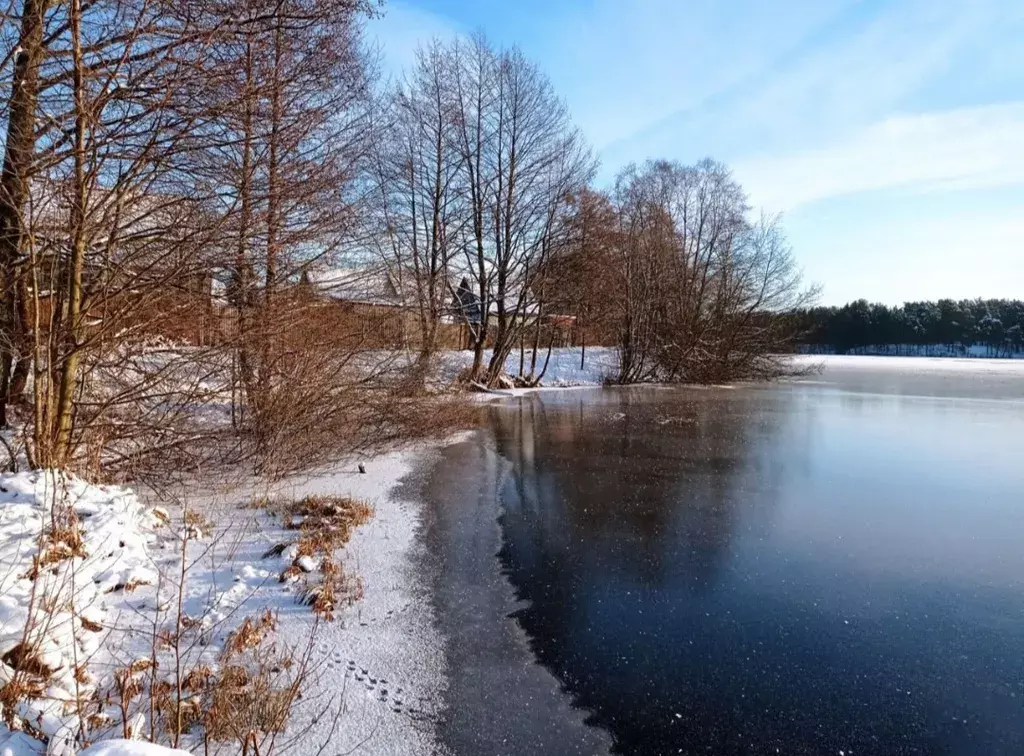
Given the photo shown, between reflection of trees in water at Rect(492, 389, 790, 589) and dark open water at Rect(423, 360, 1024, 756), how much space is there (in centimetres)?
5

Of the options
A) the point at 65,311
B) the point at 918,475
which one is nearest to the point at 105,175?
the point at 65,311

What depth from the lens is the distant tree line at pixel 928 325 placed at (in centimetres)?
7056

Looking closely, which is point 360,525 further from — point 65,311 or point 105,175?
point 105,175

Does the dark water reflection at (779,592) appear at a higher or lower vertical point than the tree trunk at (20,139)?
lower

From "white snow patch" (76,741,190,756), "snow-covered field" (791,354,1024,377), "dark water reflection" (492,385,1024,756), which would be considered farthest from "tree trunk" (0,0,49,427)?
"snow-covered field" (791,354,1024,377)

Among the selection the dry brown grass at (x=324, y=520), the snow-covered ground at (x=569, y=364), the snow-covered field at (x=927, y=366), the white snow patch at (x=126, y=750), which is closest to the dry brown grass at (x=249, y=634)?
the dry brown grass at (x=324, y=520)

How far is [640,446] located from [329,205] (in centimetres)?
771

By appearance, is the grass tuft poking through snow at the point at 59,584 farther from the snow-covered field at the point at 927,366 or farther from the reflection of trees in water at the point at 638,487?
the snow-covered field at the point at 927,366

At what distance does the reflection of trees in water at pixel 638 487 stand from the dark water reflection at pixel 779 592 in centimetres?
4

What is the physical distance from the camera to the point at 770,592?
205 inches

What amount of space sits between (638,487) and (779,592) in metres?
3.79

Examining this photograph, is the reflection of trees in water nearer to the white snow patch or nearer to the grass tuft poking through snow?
the grass tuft poking through snow

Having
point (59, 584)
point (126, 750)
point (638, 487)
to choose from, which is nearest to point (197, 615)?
point (59, 584)

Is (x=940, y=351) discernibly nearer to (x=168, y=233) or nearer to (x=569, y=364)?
(x=569, y=364)
